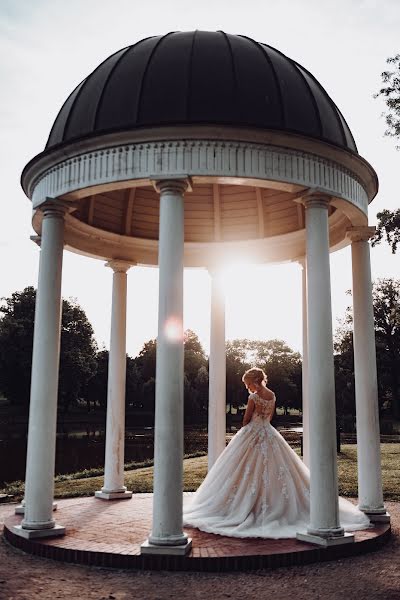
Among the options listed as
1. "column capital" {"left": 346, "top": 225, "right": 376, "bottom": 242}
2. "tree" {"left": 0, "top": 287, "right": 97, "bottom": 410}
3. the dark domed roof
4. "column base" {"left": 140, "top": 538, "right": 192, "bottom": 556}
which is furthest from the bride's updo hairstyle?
"tree" {"left": 0, "top": 287, "right": 97, "bottom": 410}

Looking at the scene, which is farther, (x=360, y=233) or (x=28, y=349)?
(x=28, y=349)

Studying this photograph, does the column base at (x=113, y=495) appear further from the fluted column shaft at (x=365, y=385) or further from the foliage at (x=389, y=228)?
the foliage at (x=389, y=228)

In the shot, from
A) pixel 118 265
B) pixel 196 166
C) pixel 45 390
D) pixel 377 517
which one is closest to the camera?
pixel 196 166

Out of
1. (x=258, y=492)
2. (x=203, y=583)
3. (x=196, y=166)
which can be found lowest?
(x=203, y=583)

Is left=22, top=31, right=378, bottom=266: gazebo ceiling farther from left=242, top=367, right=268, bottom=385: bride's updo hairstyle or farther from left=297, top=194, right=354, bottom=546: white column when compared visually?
left=242, top=367, right=268, bottom=385: bride's updo hairstyle

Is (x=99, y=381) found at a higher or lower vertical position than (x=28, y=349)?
lower

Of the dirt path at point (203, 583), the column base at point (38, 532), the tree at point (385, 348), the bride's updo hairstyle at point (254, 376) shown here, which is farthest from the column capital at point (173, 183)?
the tree at point (385, 348)

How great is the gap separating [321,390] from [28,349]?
184ft

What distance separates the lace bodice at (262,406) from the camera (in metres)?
13.6

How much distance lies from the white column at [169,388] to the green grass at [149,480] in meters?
7.93

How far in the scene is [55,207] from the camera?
12.9 m

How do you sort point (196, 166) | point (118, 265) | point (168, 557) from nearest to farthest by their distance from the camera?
point (168, 557) → point (196, 166) → point (118, 265)

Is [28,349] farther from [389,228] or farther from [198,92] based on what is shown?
[198,92]

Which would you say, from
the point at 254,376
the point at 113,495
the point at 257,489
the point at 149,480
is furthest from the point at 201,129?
the point at 149,480
